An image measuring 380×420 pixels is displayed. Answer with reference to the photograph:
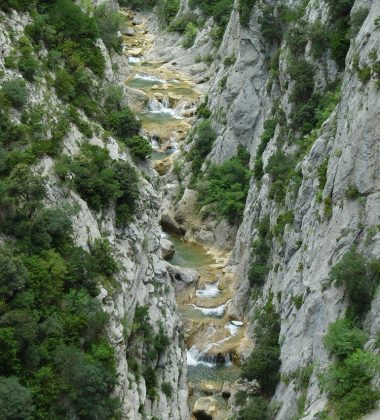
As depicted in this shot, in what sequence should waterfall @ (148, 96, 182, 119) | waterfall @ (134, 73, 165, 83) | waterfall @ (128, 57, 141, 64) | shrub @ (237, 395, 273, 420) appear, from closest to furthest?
1. shrub @ (237, 395, 273, 420)
2. waterfall @ (148, 96, 182, 119)
3. waterfall @ (134, 73, 165, 83)
4. waterfall @ (128, 57, 141, 64)

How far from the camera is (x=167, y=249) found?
4991cm

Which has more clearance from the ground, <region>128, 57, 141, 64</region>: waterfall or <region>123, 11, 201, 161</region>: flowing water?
<region>128, 57, 141, 64</region>: waterfall

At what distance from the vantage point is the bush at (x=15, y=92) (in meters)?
28.8

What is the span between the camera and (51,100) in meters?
31.5

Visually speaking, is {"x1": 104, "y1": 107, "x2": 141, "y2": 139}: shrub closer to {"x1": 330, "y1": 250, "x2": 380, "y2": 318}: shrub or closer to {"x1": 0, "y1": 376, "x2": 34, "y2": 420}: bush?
{"x1": 330, "y1": 250, "x2": 380, "y2": 318}: shrub

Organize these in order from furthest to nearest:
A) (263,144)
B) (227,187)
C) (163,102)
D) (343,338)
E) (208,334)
Result: (163,102), (227,187), (263,144), (208,334), (343,338)

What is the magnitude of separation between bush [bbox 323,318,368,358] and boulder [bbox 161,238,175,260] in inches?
1020

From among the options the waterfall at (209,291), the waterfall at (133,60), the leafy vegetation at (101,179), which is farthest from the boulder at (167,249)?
the waterfall at (133,60)

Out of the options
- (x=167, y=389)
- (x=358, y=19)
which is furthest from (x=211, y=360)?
(x=358, y=19)

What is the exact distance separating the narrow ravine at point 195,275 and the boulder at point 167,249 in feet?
1.51

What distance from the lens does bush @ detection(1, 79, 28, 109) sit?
94.3 feet

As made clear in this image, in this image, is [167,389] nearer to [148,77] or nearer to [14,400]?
[14,400]

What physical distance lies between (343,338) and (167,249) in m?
27.4

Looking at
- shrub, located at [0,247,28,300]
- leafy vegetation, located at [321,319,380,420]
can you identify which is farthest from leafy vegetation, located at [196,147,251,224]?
shrub, located at [0,247,28,300]
